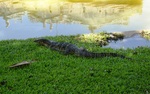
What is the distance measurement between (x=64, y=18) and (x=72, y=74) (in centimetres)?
674

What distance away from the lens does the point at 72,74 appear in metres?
6.15

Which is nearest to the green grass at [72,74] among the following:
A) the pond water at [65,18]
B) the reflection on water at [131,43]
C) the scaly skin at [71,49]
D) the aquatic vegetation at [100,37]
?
the scaly skin at [71,49]

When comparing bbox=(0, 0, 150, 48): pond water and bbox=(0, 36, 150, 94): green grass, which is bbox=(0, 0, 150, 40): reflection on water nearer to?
bbox=(0, 0, 150, 48): pond water

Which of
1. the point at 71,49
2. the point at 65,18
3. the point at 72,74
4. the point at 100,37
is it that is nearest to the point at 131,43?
the point at 100,37

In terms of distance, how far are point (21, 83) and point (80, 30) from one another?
5.82m

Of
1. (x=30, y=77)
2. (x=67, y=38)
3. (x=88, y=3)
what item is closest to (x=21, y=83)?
(x=30, y=77)

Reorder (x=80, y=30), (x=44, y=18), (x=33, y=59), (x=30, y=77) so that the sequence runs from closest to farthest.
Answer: (x=30, y=77) → (x=33, y=59) → (x=80, y=30) → (x=44, y=18)

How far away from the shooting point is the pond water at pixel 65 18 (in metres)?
11.4

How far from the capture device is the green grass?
5.52m

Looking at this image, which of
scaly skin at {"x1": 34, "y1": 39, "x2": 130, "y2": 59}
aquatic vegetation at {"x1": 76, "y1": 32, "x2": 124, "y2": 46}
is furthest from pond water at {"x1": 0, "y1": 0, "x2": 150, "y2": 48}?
scaly skin at {"x1": 34, "y1": 39, "x2": 130, "y2": 59}

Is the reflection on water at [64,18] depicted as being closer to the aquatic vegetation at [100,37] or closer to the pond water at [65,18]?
the pond water at [65,18]

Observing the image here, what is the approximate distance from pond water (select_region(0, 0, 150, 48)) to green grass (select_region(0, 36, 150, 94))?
362cm

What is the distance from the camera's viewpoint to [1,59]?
24.1ft

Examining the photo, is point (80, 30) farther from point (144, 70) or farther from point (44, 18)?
point (144, 70)
